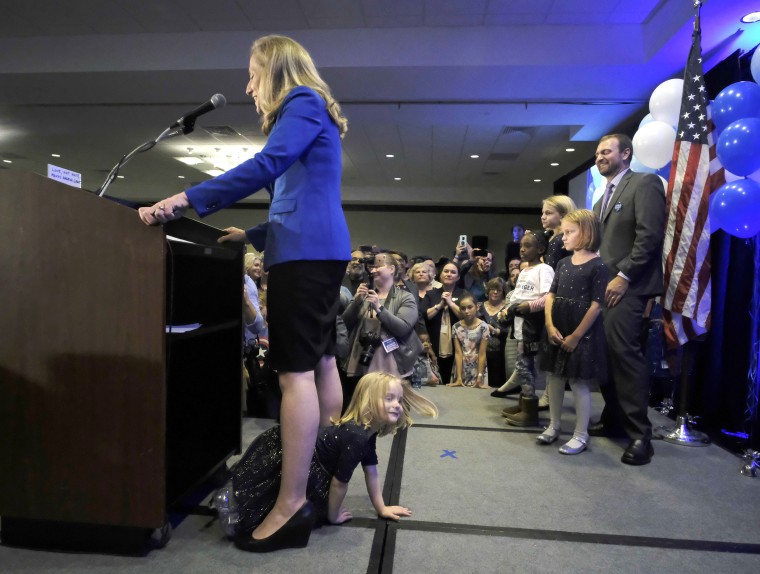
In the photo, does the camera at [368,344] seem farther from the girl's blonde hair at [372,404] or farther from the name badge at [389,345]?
the girl's blonde hair at [372,404]

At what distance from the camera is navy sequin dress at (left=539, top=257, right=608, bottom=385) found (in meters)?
2.27

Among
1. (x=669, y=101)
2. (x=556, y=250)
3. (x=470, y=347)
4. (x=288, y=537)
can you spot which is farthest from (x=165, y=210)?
(x=669, y=101)

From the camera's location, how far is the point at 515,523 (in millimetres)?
1544

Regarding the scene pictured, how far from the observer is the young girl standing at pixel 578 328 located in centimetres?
227

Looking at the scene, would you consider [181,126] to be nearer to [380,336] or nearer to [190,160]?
[380,336]

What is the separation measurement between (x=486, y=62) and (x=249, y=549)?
4414mm

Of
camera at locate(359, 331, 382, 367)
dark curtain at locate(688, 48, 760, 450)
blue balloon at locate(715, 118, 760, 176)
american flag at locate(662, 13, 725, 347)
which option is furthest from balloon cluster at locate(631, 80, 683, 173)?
camera at locate(359, 331, 382, 367)

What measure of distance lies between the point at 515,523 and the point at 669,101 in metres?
3.14

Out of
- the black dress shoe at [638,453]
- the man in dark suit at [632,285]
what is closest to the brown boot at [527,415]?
the man in dark suit at [632,285]

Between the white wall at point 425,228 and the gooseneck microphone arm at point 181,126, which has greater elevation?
the white wall at point 425,228

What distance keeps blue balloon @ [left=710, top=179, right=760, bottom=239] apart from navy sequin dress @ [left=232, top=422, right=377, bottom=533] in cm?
215

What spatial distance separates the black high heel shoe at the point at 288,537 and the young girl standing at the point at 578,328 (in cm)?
129

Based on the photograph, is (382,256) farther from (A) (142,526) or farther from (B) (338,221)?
(A) (142,526)

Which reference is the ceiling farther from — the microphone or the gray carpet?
the microphone
